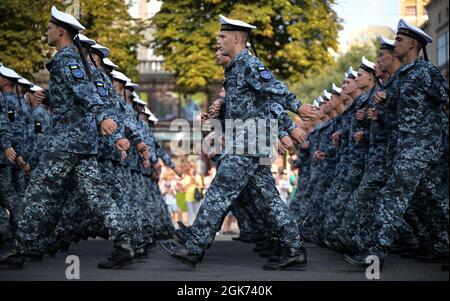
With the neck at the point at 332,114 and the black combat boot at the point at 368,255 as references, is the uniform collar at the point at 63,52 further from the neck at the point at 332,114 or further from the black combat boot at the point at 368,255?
the neck at the point at 332,114

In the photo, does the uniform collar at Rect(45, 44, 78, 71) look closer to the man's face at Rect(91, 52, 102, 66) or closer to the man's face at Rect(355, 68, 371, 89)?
the man's face at Rect(91, 52, 102, 66)

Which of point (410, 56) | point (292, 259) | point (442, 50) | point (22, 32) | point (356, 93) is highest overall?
point (442, 50)

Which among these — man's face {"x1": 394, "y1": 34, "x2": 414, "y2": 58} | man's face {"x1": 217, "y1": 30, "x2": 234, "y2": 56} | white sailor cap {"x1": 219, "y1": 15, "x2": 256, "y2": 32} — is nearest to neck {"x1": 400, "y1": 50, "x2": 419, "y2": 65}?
man's face {"x1": 394, "y1": 34, "x2": 414, "y2": 58}

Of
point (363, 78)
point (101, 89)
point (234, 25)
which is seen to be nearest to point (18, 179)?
point (101, 89)

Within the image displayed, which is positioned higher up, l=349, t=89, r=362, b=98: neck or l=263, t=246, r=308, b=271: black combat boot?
l=349, t=89, r=362, b=98: neck

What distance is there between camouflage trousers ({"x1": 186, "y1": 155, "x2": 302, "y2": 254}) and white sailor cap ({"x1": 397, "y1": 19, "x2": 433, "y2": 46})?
6.36 ft

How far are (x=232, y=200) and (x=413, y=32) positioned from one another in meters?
2.42

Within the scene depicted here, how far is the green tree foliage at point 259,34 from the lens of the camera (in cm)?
2870

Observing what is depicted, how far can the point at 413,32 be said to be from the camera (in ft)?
30.5

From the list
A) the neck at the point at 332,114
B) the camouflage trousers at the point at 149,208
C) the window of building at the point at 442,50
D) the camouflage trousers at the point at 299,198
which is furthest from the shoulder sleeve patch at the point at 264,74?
the window of building at the point at 442,50

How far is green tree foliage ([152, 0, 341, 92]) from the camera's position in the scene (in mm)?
28703

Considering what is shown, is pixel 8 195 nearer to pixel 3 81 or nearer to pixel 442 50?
pixel 3 81

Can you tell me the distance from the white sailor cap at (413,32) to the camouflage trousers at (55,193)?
3271 millimetres
